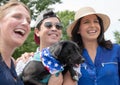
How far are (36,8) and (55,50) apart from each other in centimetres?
1848

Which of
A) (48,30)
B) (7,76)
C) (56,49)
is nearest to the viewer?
(7,76)

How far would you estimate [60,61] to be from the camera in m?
4.53

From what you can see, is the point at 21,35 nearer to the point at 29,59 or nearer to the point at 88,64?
the point at 29,59

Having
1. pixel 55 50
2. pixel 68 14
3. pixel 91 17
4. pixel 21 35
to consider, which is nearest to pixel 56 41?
pixel 55 50

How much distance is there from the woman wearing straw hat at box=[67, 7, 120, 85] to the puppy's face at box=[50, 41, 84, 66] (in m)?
0.35

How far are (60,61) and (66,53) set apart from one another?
137mm

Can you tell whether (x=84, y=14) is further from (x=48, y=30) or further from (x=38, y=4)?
(x=38, y=4)

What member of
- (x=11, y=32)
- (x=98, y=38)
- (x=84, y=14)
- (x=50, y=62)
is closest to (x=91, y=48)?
(x=98, y=38)

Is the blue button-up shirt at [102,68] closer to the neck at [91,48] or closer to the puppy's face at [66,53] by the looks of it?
the neck at [91,48]

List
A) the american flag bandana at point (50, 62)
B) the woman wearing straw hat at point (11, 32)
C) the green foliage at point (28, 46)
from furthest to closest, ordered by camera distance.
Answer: the green foliage at point (28, 46) < the american flag bandana at point (50, 62) < the woman wearing straw hat at point (11, 32)

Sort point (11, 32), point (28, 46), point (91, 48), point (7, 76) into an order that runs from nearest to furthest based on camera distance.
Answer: point (7, 76) < point (11, 32) < point (91, 48) < point (28, 46)

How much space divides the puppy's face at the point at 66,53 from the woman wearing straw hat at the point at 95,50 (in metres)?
0.35

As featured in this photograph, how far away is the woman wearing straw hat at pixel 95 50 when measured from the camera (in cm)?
481

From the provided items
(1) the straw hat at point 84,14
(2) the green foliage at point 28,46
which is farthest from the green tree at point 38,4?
(1) the straw hat at point 84,14
